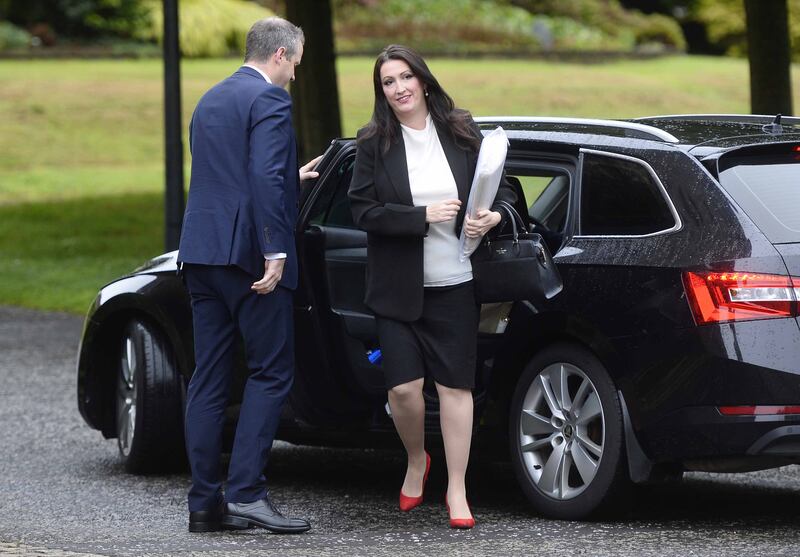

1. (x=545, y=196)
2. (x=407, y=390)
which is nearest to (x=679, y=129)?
(x=545, y=196)

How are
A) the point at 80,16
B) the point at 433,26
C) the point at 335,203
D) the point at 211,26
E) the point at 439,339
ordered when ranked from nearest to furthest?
1. the point at 439,339
2. the point at 335,203
3. the point at 211,26
4. the point at 80,16
5. the point at 433,26

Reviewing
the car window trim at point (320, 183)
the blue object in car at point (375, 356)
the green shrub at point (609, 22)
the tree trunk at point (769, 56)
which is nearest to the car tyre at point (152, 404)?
the car window trim at point (320, 183)

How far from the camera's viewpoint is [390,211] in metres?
5.75

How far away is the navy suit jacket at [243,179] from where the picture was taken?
572 centimetres

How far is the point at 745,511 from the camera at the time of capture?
6.43 m

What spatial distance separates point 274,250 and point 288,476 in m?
2.12

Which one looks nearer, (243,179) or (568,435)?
(243,179)

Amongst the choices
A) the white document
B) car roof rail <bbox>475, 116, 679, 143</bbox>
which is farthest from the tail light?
the white document

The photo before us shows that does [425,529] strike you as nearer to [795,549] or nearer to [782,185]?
[795,549]

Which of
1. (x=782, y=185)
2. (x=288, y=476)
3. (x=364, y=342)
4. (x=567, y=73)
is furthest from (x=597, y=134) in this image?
(x=567, y=73)

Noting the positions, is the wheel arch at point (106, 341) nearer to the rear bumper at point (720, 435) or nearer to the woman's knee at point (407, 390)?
the woman's knee at point (407, 390)

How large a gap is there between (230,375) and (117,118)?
31634 mm

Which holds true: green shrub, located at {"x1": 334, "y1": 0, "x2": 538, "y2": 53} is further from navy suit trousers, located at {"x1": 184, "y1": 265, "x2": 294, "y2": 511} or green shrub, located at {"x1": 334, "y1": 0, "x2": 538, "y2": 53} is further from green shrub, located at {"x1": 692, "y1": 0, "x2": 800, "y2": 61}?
navy suit trousers, located at {"x1": 184, "y1": 265, "x2": 294, "y2": 511}

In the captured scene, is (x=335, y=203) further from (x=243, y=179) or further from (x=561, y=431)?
(x=561, y=431)
